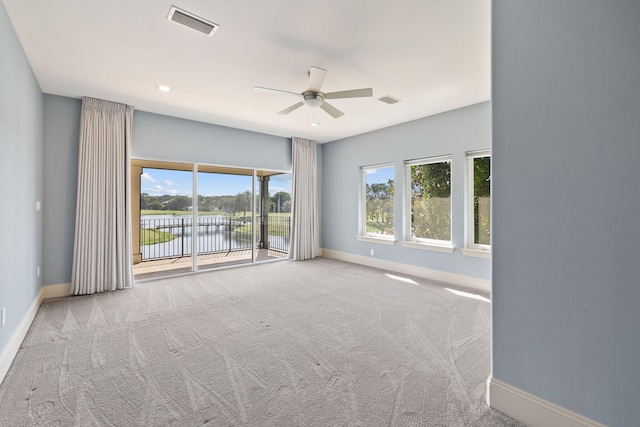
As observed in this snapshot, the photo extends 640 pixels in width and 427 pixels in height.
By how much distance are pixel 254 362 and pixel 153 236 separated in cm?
522

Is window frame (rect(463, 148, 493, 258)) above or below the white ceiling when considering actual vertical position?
below

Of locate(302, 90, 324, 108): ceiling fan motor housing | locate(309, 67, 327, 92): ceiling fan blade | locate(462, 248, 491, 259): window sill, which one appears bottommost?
locate(462, 248, 491, 259): window sill

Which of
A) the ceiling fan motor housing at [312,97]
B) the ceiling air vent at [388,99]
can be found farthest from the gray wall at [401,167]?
the ceiling fan motor housing at [312,97]

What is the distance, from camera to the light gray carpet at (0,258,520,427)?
167 centimetres

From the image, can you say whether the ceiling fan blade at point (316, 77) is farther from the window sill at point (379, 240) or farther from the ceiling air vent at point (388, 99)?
the window sill at point (379, 240)

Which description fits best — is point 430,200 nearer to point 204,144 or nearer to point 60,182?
point 204,144

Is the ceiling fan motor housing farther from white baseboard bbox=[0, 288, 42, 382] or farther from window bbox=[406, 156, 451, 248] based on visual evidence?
white baseboard bbox=[0, 288, 42, 382]

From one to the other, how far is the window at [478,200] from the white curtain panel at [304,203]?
3.28 meters

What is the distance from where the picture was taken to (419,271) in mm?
4910

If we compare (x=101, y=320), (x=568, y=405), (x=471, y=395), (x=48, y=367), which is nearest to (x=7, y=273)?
(x=48, y=367)

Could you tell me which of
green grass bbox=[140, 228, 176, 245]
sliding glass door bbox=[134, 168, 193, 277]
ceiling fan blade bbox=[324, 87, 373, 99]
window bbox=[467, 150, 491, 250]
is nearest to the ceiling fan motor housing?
ceiling fan blade bbox=[324, 87, 373, 99]

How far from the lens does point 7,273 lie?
7.33ft

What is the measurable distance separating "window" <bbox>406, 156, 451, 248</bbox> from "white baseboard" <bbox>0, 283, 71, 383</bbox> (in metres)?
5.11

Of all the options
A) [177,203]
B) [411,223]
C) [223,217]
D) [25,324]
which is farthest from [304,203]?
[25,324]
